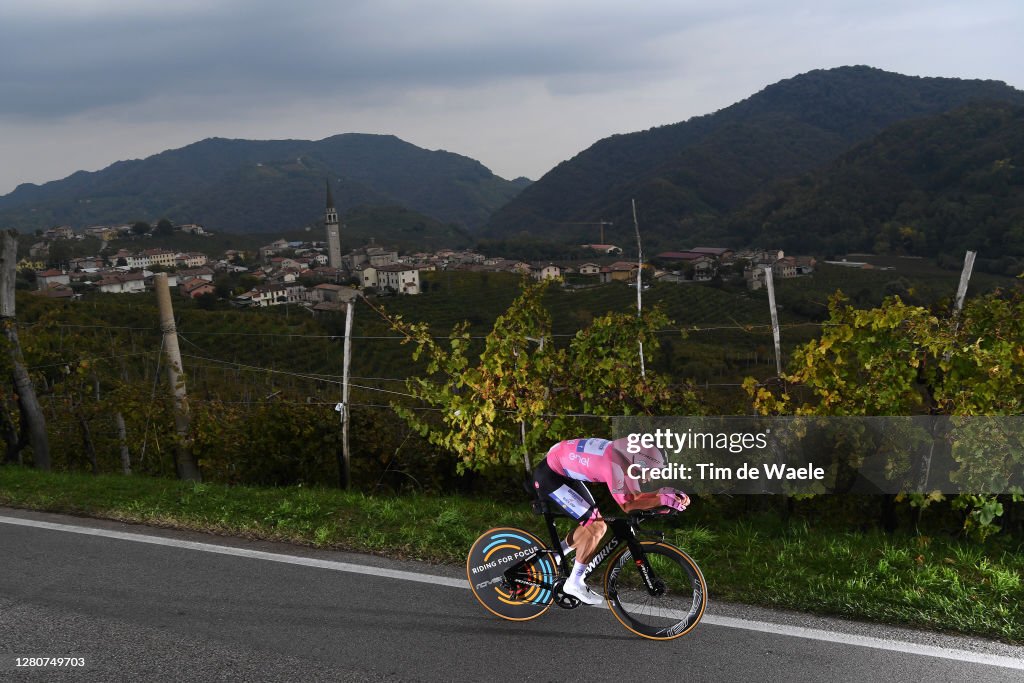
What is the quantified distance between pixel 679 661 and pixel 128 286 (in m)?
99.0

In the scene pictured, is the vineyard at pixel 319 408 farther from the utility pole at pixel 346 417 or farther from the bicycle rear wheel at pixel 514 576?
A: the bicycle rear wheel at pixel 514 576

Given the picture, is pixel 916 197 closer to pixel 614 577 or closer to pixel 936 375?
pixel 936 375

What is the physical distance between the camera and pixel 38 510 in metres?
6.28

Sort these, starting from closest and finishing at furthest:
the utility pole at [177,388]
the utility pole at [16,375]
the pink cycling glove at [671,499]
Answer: the pink cycling glove at [671,499], the utility pole at [177,388], the utility pole at [16,375]

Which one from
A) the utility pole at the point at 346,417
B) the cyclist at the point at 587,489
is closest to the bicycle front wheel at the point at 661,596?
the cyclist at the point at 587,489

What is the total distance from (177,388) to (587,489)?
230 inches

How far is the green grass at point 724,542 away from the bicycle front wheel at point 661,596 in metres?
0.41

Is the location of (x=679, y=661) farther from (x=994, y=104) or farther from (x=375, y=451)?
(x=994, y=104)

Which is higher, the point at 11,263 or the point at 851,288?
the point at 11,263

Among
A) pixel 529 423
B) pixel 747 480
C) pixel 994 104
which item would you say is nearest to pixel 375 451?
pixel 529 423

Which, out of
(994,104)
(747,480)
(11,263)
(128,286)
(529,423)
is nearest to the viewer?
(747,480)

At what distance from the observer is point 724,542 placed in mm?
4914

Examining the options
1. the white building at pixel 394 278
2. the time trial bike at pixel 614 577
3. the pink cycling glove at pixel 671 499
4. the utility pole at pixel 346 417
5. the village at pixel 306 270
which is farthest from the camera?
the white building at pixel 394 278

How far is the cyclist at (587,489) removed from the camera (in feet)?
11.8
